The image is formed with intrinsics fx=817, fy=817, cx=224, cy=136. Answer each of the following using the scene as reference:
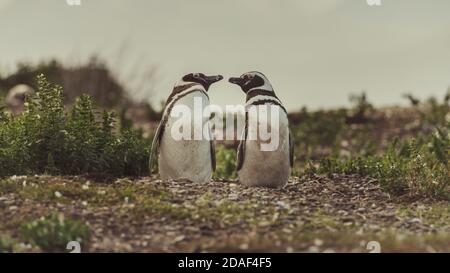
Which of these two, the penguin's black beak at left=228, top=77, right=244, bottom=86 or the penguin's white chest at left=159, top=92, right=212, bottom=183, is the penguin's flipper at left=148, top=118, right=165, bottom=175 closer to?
the penguin's white chest at left=159, top=92, right=212, bottom=183

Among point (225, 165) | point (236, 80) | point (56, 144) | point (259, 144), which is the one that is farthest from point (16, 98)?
point (259, 144)

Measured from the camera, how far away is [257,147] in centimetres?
802

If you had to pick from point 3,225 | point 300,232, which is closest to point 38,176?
point 3,225

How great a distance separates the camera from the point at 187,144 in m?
7.99

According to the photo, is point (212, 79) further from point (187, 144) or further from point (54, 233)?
point (54, 233)

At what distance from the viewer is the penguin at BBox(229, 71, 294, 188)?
8.00 metres

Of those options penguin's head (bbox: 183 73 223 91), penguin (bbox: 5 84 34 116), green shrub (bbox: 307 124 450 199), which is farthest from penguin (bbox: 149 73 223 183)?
penguin (bbox: 5 84 34 116)

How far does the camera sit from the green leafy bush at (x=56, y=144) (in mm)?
8383

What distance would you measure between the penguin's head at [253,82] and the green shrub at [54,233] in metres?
2.58

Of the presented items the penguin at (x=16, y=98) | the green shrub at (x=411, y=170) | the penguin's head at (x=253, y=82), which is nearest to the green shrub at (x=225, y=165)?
the green shrub at (x=411, y=170)

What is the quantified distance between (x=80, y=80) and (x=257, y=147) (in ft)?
39.6

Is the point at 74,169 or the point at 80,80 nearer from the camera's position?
the point at 74,169

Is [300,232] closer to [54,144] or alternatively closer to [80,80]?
[54,144]
